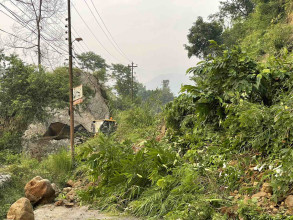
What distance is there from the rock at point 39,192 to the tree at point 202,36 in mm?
20729

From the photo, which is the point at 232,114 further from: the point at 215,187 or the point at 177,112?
the point at 177,112

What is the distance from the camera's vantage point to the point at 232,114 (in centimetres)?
428

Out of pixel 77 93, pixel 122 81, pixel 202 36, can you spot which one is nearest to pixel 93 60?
pixel 122 81

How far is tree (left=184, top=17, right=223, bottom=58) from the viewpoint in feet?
78.5

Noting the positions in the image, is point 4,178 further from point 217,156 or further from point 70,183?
point 217,156

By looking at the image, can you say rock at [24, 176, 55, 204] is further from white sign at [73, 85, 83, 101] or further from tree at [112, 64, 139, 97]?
tree at [112, 64, 139, 97]

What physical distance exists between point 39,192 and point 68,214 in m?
1.40

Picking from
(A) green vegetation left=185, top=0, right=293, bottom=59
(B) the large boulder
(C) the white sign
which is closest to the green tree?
(A) green vegetation left=185, top=0, right=293, bottom=59

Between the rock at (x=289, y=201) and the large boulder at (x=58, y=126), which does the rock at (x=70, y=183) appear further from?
the large boulder at (x=58, y=126)

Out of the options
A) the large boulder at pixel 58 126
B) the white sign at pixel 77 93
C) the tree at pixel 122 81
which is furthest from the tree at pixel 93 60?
the white sign at pixel 77 93

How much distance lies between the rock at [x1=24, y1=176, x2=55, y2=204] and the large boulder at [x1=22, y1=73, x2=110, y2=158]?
716 centimetres

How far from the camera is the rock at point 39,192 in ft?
18.7

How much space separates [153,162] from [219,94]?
168cm

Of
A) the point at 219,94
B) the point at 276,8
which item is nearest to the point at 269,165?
the point at 219,94
